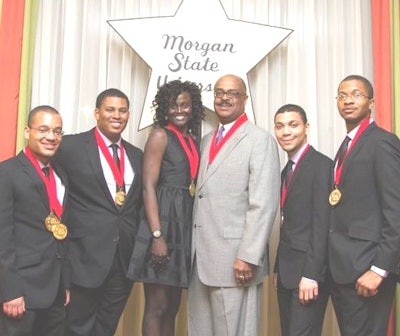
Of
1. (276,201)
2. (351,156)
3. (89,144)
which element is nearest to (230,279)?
(276,201)

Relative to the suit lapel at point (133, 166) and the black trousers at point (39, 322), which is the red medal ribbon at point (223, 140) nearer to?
the suit lapel at point (133, 166)

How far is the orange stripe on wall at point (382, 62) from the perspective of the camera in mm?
Answer: 3695

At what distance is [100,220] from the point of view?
2.88 meters

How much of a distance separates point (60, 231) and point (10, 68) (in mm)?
1443

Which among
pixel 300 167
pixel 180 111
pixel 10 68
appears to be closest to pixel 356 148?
pixel 300 167

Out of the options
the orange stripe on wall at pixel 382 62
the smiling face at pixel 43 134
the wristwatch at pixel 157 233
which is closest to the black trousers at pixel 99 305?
the wristwatch at pixel 157 233

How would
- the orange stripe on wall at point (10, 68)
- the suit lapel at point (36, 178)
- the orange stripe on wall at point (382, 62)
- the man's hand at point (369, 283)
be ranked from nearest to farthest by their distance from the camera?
the man's hand at point (369, 283), the suit lapel at point (36, 178), the orange stripe on wall at point (10, 68), the orange stripe on wall at point (382, 62)

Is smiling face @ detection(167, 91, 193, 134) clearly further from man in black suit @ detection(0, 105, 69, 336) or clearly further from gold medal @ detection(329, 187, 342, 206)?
gold medal @ detection(329, 187, 342, 206)

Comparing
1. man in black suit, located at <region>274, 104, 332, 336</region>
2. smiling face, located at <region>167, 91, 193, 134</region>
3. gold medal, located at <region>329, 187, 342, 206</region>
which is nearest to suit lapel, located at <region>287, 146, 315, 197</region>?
man in black suit, located at <region>274, 104, 332, 336</region>

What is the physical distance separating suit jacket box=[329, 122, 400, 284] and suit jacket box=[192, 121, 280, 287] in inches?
14.0

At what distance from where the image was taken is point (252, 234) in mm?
2688

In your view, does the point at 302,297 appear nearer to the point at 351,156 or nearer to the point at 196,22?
the point at 351,156

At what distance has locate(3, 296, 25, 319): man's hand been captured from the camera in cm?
242

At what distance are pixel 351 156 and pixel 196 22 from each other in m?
1.77
